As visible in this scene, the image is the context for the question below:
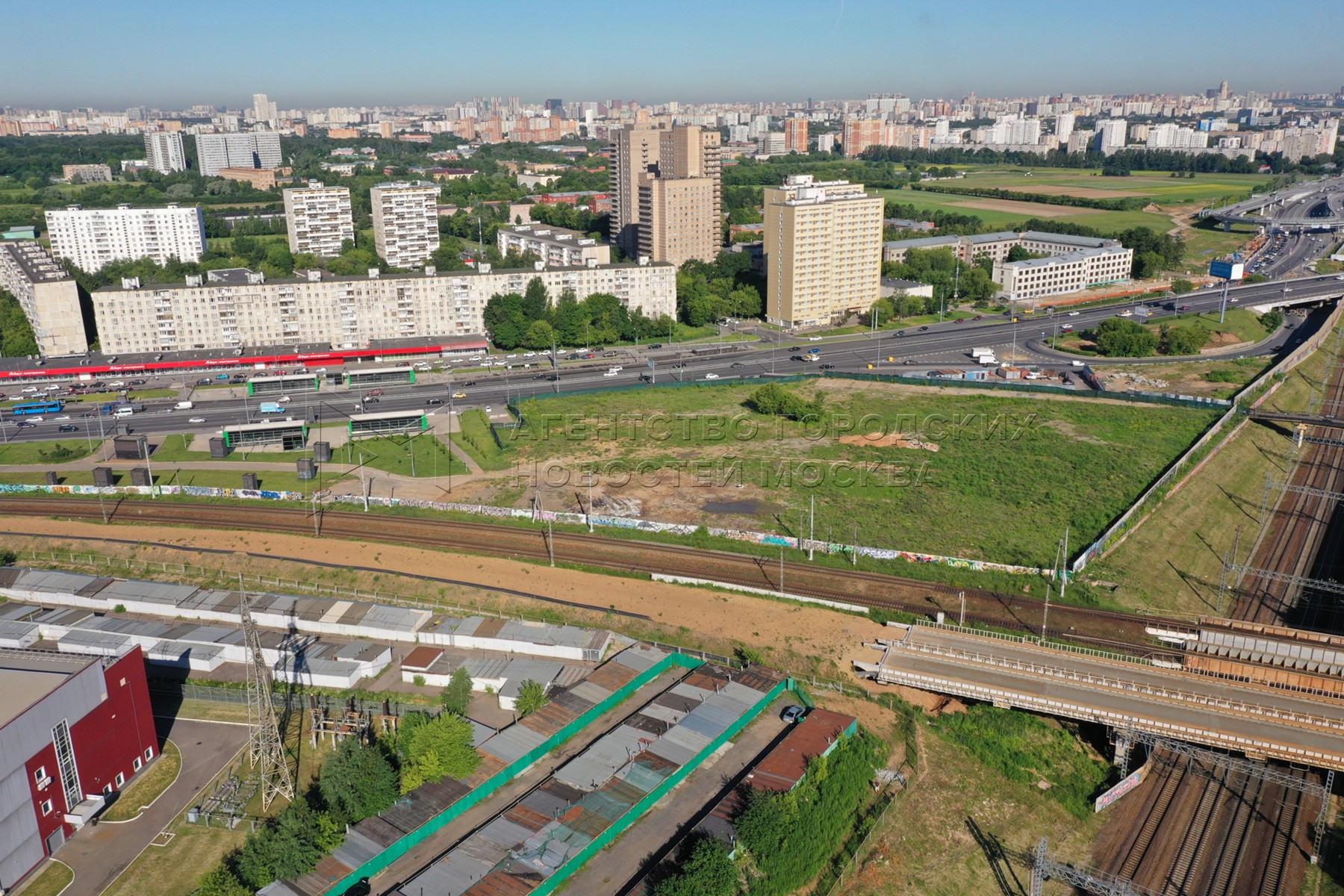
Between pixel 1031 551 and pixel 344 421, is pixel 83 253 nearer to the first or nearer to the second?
pixel 344 421


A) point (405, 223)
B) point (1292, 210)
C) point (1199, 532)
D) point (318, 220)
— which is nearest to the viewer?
point (1199, 532)

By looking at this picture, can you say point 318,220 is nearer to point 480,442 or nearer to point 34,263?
point 34,263

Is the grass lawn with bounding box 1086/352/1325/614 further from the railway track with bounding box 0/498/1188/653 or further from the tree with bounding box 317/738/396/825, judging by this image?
the tree with bounding box 317/738/396/825

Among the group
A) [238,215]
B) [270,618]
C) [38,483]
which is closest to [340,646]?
[270,618]

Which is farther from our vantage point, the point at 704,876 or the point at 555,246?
the point at 555,246

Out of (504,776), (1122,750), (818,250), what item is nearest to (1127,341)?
(818,250)

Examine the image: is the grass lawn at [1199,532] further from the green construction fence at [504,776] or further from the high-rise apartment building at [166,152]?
the high-rise apartment building at [166,152]
